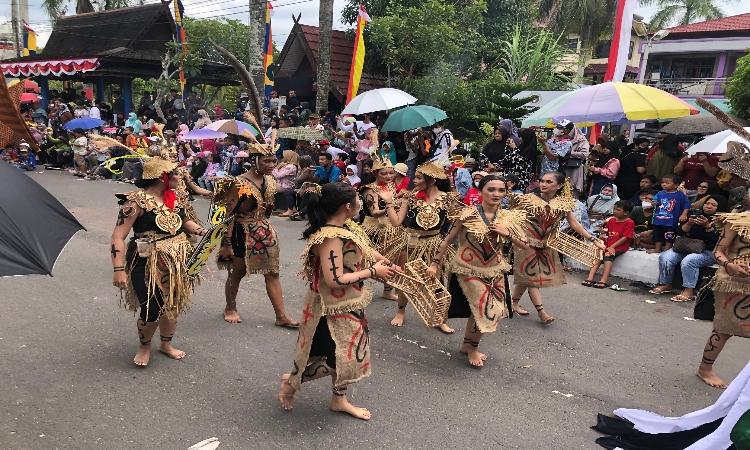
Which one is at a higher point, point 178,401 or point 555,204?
point 555,204

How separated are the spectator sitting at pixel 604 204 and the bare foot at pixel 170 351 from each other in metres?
6.09

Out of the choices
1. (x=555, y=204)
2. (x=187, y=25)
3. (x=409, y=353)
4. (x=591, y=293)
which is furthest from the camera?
(x=187, y=25)

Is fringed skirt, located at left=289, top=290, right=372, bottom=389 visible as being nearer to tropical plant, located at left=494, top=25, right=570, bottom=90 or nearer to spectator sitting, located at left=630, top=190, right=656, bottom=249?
spectator sitting, located at left=630, top=190, right=656, bottom=249

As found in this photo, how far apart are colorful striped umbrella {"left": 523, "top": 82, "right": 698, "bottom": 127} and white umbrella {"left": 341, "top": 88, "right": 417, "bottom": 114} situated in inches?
134

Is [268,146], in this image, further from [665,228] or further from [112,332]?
[665,228]

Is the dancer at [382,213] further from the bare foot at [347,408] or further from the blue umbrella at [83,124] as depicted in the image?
the blue umbrella at [83,124]

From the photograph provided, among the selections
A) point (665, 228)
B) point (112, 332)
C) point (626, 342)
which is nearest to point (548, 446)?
point (626, 342)

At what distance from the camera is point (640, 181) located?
8789 mm

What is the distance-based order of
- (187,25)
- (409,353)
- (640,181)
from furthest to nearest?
(187,25)
(640,181)
(409,353)

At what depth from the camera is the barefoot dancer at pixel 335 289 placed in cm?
350

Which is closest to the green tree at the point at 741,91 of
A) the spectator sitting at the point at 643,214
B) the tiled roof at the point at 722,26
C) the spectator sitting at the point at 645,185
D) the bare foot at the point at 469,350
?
the spectator sitting at the point at 645,185

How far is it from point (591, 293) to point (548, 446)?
3.87 m

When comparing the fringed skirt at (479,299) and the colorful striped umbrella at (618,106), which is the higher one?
the colorful striped umbrella at (618,106)

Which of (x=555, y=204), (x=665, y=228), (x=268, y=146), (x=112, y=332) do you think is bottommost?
(x=112, y=332)
